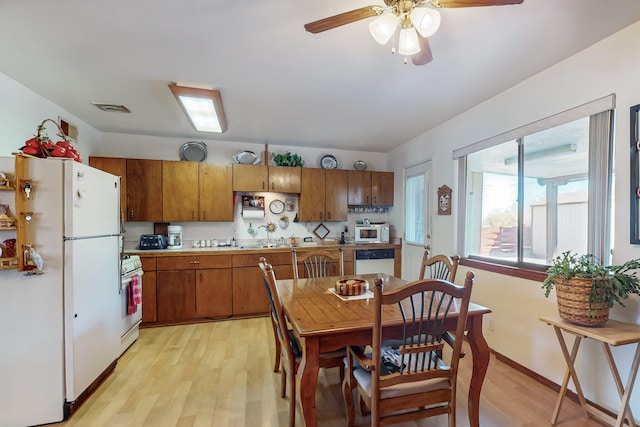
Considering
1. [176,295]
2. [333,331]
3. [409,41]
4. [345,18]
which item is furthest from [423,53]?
[176,295]

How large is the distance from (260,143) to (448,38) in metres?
3.08

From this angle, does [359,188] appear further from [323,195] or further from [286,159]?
[286,159]

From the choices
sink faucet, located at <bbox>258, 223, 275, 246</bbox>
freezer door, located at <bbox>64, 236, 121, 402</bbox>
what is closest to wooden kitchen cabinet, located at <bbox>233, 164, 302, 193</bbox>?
sink faucet, located at <bbox>258, 223, 275, 246</bbox>

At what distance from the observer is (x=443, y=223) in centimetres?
340

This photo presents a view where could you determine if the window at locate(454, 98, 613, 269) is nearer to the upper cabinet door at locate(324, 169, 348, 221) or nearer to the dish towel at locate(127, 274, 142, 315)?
the upper cabinet door at locate(324, 169, 348, 221)

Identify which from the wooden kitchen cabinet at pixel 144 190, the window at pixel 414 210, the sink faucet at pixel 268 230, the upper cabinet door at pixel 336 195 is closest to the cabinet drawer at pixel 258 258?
the sink faucet at pixel 268 230

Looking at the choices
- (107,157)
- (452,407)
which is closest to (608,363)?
(452,407)

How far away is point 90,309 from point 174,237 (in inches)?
72.5

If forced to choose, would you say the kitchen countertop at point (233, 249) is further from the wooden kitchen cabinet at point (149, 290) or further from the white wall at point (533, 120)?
the white wall at point (533, 120)

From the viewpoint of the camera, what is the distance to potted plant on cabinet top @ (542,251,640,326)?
1575 mm

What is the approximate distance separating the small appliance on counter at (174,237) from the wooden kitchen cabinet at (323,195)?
1.74 meters

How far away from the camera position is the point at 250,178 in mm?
4043

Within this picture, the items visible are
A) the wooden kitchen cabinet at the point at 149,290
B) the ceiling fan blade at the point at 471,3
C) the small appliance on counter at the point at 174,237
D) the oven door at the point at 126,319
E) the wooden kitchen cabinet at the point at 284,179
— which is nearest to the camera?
the ceiling fan blade at the point at 471,3

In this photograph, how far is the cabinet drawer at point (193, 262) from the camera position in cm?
345
